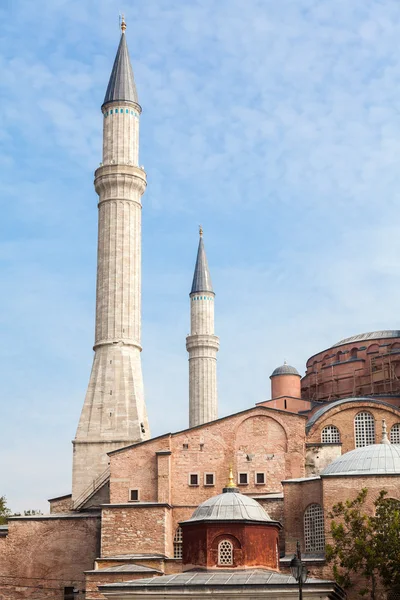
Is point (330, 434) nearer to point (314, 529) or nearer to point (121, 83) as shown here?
point (314, 529)

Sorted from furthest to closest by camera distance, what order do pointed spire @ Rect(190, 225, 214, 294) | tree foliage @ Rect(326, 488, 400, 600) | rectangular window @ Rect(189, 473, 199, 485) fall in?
pointed spire @ Rect(190, 225, 214, 294)
rectangular window @ Rect(189, 473, 199, 485)
tree foliage @ Rect(326, 488, 400, 600)

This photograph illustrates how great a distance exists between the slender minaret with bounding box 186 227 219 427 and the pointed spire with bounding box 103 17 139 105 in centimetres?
1582

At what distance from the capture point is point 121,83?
3991 cm

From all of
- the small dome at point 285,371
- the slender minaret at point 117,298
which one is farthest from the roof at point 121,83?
the small dome at point 285,371

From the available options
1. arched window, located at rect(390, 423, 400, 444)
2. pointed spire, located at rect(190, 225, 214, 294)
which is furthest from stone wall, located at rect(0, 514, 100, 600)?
pointed spire, located at rect(190, 225, 214, 294)

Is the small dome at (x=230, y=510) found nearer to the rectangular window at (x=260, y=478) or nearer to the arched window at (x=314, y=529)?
the arched window at (x=314, y=529)

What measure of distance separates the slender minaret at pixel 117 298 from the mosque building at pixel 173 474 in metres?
0.05

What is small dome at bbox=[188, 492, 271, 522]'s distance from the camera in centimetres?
2550

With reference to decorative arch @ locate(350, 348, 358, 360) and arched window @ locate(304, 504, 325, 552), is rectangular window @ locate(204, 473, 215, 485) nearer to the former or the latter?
arched window @ locate(304, 504, 325, 552)

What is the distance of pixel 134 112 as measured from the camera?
3988 cm

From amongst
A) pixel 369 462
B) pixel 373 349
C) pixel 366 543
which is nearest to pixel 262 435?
pixel 369 462

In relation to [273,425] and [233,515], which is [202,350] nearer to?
[273,425]

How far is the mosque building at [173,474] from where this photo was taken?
25.3 m

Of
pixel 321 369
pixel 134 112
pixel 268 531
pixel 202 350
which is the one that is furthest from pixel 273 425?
pixel 202 350
